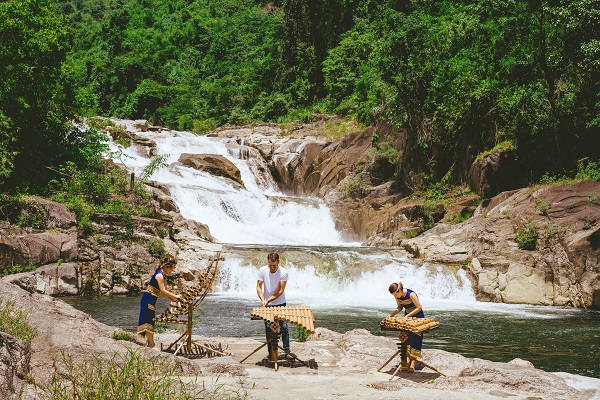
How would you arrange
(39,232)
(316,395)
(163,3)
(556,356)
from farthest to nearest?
(163,3) < (39,232) < (556,356) < (316,395)

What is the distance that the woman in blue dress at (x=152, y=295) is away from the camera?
25.1 feet

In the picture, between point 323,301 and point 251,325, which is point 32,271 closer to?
point 251,325

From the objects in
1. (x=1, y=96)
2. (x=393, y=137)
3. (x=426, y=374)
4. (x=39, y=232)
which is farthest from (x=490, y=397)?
(x=393, y=137)

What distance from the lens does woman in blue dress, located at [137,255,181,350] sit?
25.1 feet

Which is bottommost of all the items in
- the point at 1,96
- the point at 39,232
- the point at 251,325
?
the point at 251,325

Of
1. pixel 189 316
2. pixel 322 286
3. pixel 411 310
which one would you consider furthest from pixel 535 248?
pixel 189 316

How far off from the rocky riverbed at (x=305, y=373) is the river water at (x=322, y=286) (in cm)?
291

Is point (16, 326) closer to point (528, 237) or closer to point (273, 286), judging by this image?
point (273, 286)

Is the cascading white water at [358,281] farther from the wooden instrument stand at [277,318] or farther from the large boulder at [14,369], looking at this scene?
the large boulder at [14,369]

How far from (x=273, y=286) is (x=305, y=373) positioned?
4.35 ft

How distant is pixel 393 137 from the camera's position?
31.7m

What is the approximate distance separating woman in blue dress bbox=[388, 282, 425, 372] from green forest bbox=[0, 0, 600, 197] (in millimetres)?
15660

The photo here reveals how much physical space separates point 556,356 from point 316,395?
22.8 feet

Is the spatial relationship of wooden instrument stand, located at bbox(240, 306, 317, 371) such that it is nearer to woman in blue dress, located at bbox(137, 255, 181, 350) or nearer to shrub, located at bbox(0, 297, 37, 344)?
woman in blue dress, located at bbox(137, 255, 181, 350)
